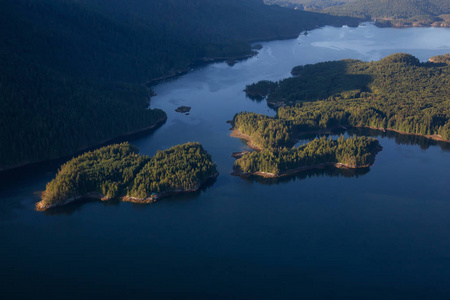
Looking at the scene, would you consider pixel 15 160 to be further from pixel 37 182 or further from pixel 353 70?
pixel 353 70

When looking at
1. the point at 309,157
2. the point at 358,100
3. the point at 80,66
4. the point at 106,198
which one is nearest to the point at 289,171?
the point at 309,157

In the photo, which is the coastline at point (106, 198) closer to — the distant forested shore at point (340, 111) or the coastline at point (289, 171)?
the coastline at point (289, 171)

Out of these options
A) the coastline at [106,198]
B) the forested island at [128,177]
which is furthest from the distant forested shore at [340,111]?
the coastline at [106,198]

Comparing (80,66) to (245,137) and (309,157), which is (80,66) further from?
(309,157)

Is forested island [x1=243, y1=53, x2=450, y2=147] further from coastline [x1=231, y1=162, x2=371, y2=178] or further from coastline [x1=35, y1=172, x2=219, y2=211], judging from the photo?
coastline [x1=35, y1=172, x2=219, y2=211]

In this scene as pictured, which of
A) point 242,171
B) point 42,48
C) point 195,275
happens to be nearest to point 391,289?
point 195,275

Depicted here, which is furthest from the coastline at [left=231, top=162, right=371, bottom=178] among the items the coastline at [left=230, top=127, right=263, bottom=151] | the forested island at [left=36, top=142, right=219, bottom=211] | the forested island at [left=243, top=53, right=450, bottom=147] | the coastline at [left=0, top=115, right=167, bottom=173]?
the coastline at [left=0, top=115, right=167, bottom=173]
